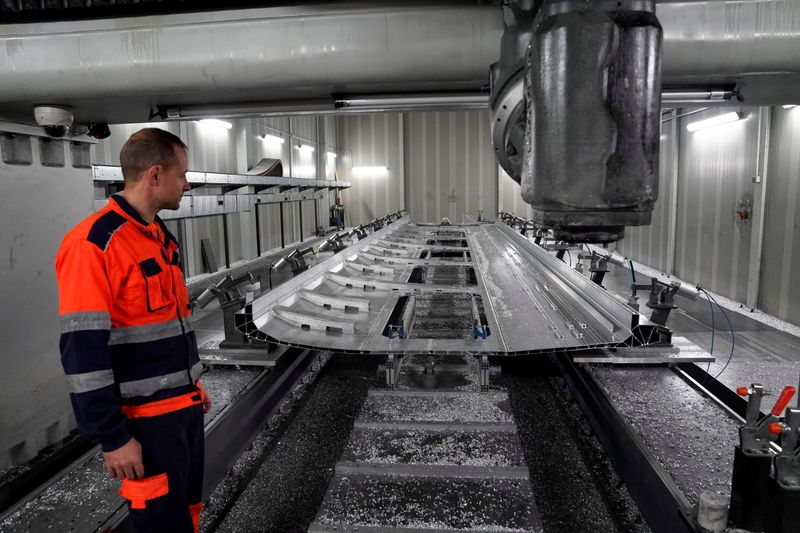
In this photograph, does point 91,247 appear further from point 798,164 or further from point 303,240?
point 303,240

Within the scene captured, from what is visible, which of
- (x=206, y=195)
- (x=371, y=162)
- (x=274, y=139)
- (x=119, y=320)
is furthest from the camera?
(x=371, y=162)

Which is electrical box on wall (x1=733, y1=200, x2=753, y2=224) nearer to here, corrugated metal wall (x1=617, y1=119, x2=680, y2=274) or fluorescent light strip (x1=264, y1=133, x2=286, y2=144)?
corrugated metal wall (x1=617, y1=119, x2=680, y2=274)

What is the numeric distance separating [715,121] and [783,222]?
1.73 m

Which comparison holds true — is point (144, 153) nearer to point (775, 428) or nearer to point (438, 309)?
point (775, 428)

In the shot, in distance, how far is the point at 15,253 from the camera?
228 centimetres

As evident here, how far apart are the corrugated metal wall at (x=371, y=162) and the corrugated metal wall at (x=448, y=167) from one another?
0.30 metres

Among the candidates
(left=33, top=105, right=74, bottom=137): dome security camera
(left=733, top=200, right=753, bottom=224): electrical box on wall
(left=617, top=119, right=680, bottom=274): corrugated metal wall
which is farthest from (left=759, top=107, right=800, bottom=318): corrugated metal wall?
(left=33, top=105, right=74, bottom=137): dome security camera

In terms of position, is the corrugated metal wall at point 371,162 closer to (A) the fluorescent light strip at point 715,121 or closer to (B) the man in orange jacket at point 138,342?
(A) the fluorescent light strip at point 715,121

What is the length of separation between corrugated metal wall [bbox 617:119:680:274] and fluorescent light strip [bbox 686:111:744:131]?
26.5 inches

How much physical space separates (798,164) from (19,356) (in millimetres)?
5994

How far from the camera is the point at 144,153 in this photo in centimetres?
132

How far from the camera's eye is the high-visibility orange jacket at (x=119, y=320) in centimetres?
114

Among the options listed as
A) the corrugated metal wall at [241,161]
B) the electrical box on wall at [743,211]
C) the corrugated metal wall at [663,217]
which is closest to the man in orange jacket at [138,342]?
the corrugated metal wall at [241,161]

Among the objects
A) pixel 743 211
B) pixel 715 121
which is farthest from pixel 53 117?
pixel 715 121
